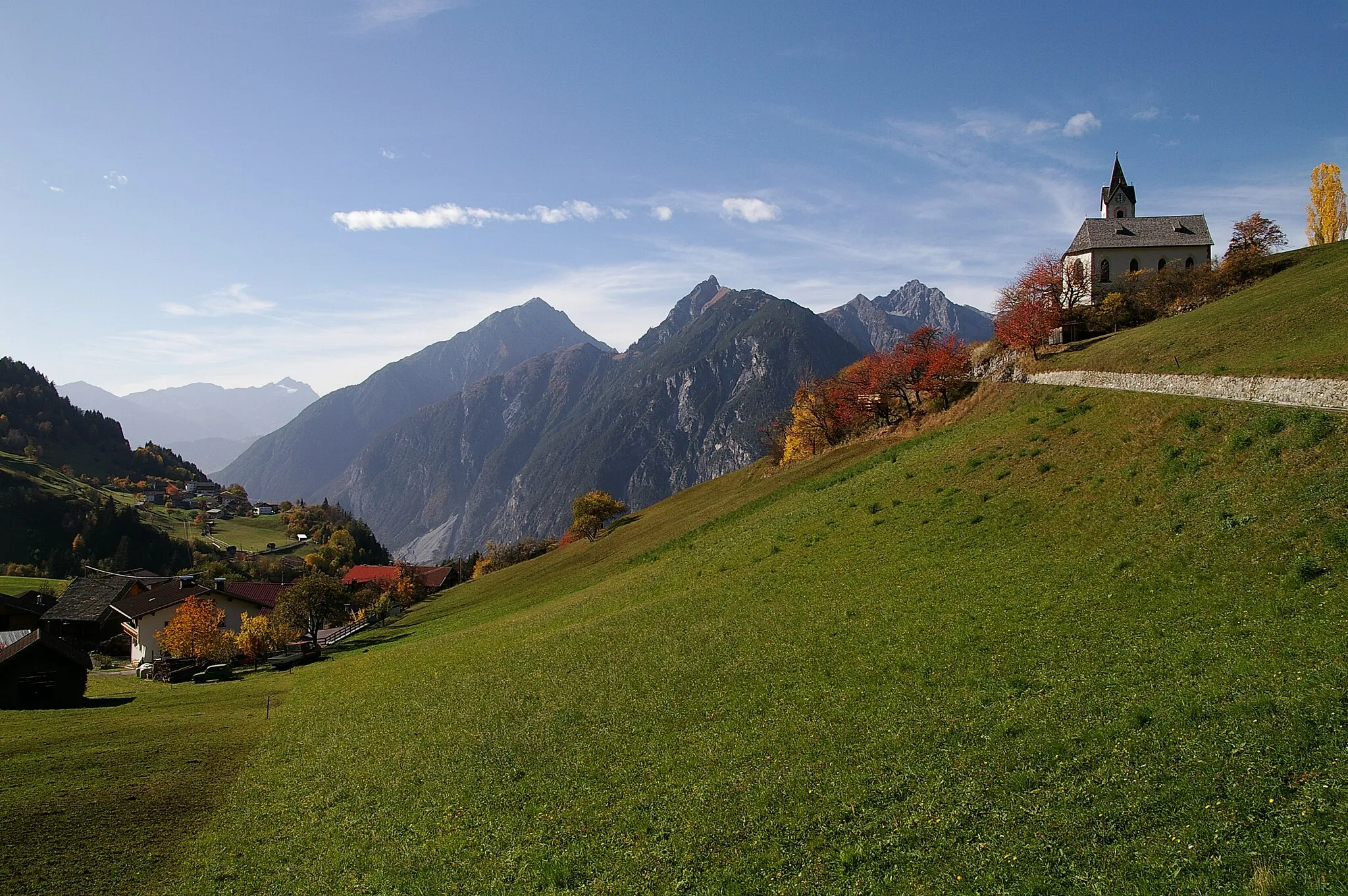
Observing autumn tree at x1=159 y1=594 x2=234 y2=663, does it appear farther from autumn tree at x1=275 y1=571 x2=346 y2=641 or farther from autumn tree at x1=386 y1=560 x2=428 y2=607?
autumn tree at x1=386 y1=560 x2=428 y2=607

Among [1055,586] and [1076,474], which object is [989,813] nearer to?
[1055,586]

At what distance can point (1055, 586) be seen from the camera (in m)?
23.5

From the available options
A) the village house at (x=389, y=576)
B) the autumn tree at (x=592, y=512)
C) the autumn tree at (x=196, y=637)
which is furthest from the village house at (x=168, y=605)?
the village house at (x=389, y=576)

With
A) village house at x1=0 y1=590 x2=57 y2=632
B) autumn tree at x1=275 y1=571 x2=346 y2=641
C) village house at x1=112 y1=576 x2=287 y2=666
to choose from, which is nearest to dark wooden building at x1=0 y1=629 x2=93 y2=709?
village house at x1=112 y1=576 x2=287 y2=666

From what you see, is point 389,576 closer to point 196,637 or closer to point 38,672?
point 196,637

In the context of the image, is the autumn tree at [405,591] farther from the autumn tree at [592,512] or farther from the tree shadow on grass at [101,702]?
the tree shadow on grass at [101,702]

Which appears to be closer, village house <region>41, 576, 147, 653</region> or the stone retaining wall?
the stone retaining wall

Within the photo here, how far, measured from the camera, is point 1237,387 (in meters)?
33.0

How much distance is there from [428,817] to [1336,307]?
51.9 m

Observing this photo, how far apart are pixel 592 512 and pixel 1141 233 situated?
101 metres

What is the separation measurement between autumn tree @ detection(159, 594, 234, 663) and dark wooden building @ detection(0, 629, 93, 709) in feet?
84.8

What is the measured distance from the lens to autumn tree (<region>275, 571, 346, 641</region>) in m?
83.1

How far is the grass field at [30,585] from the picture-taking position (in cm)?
11629

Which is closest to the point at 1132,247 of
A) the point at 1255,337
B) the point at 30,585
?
the point at 1255,337
